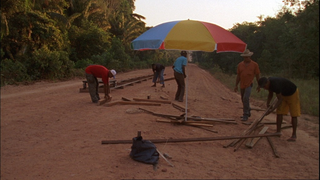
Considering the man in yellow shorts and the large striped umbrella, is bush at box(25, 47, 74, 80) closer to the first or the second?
the large striped umbrella

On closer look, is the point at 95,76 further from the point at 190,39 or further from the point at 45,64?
the point at 45,64

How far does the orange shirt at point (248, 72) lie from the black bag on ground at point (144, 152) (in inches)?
148

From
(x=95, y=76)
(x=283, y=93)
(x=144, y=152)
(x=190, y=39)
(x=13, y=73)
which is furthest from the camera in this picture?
(x=13, y=73)

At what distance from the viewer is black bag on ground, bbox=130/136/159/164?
14.9ft

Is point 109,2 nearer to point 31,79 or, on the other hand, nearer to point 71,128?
point 31,79

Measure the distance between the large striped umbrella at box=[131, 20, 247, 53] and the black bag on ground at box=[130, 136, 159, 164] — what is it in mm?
2004

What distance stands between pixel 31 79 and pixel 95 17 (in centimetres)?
1675

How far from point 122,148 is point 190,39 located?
102 inches

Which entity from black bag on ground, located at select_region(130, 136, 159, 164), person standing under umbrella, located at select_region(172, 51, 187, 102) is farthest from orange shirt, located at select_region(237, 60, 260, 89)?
black bag on ground, located at select_region(130, 136, 159, 164)

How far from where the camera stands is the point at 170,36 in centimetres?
570

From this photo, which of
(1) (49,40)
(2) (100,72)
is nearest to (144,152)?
(2) (100,72)

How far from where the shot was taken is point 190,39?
5.55 m

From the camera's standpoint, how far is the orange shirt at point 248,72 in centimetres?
720

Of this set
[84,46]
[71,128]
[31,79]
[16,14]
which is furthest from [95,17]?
[71,128]
